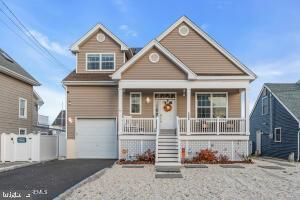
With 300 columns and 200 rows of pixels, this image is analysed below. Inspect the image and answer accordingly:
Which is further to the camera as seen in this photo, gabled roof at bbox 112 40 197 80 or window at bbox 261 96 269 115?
window at bbox 261 96 269 115

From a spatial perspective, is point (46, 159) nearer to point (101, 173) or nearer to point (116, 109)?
point (116, 109)

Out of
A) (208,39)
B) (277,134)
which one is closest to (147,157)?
(208,39)

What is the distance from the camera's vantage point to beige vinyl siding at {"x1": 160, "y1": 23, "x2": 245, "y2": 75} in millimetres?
20781

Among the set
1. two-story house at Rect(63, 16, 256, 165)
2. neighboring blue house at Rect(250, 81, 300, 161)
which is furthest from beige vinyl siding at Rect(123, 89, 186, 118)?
neighboring blue house at Rect(250, 81, 300, 161)

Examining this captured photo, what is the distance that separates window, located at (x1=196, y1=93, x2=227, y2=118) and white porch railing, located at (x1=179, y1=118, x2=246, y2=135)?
3.64 ft

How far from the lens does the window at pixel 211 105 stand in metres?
21.1

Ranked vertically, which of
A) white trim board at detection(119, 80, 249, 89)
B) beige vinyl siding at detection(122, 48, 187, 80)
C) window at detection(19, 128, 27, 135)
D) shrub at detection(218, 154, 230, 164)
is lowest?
shrub at detection(218, 154, 230, 164)

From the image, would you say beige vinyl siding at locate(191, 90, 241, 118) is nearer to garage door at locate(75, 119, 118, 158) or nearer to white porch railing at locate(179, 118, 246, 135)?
white porch railing at locate(179, 118, 246, 135)

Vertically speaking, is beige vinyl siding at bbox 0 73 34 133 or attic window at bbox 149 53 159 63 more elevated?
attic window at bbox 149 53 159 63

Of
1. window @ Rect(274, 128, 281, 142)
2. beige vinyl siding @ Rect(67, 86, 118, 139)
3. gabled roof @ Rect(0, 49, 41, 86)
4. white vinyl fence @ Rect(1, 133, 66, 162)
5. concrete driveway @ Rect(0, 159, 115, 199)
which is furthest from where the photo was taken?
window @ Rect(274, 128, 281, 142)

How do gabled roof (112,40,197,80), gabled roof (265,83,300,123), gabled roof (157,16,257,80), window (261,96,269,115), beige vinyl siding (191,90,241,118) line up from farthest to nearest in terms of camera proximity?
window (261,96,269,115), gabled roof (265,83,300,123), beige vinyl siding (191,90,241,118), gabled roof (157,16,257,80), gabled roof (112,40,197,80)

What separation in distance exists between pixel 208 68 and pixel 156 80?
3.47 metres

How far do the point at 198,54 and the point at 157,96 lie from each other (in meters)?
3.34

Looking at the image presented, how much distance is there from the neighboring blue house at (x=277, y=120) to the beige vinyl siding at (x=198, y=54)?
21.1ft
